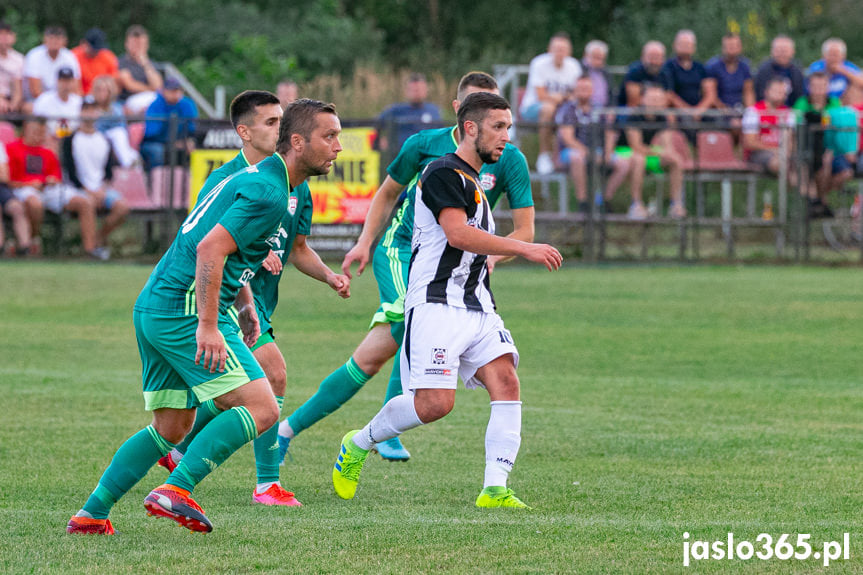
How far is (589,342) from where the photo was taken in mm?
12719

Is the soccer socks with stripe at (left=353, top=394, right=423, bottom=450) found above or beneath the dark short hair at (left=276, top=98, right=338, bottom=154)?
beneath

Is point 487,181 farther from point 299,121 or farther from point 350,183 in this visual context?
point 350,183

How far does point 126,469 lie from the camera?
18.0 feet

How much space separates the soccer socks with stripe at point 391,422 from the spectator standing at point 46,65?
15.1 metres

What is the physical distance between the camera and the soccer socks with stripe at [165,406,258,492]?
5.38 m

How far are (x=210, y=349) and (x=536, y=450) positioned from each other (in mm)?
2924

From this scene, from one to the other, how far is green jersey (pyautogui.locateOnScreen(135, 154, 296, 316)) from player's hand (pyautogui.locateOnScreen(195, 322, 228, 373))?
0.17 m

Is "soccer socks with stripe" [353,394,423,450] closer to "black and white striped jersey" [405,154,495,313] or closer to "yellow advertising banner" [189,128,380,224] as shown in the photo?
"black and white striped jersey" [405,154,495,313]

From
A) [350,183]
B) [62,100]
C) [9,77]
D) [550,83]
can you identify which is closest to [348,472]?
[350,183]

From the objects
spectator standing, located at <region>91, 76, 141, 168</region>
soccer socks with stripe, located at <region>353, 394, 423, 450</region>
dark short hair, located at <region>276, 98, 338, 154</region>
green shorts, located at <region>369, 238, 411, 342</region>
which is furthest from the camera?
spectator standing, located at <region>91, 76, 141, 168</region>

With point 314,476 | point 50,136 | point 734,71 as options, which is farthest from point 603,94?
point 314,476

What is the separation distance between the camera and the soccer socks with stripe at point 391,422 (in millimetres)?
6309

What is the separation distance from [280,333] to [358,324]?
3.10 feet

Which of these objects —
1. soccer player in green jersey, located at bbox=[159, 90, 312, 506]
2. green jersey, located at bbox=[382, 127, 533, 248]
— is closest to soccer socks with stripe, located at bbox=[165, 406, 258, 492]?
soccer player in green jersey, located at bbox=[159, 90, 312, 506]
